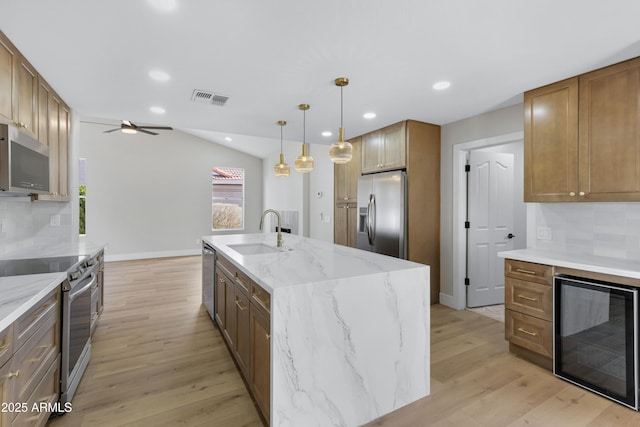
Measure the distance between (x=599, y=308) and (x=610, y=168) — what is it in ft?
3.43

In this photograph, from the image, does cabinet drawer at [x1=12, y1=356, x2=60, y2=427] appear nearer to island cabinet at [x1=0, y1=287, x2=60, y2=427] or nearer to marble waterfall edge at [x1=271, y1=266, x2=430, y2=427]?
island cabinet at [x1=0, y1=287, x2=60, y2=427]

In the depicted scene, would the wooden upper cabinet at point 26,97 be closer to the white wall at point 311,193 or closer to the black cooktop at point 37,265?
the black cooktop at point 37,265

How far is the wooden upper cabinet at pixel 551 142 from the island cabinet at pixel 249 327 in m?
2.57

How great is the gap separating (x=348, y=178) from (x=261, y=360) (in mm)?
3631

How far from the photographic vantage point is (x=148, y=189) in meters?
7.39

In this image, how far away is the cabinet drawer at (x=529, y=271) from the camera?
91.7 inches

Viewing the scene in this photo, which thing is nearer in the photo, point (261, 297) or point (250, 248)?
point (261, 297)

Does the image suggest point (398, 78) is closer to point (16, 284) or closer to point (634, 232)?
point (634, 232)

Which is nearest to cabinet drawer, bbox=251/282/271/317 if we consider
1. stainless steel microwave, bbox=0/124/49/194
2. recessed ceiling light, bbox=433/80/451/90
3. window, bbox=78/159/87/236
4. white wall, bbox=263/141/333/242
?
stainless steel microwave, bbox=0/124/49/194

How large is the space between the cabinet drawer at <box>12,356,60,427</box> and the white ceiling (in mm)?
2028

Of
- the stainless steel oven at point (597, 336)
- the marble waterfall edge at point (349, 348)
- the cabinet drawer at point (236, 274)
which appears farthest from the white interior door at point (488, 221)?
the cabinet drawer at point (236, 274)

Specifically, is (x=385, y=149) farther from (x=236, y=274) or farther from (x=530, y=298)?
(x=236, y=274)

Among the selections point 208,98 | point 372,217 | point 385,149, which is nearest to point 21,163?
point 208,98

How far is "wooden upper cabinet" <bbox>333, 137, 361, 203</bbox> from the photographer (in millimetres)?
4746
